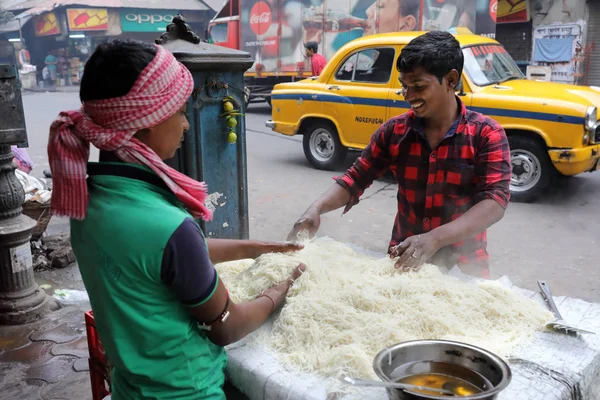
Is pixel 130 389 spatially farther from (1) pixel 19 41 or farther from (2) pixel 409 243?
(1) pixel 19 41

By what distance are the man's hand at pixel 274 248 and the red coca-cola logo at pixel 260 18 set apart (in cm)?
1308

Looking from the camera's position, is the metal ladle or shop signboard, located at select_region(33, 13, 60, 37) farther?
shop signboard, located at select_region(33, 13, 60, 37)

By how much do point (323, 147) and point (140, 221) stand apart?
25.6 ft

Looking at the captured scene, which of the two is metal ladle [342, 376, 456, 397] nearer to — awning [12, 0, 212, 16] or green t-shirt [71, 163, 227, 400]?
green t-shirt [71, 163, 227, 400]

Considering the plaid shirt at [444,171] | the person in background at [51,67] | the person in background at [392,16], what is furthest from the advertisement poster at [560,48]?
the person in background at [51,67]

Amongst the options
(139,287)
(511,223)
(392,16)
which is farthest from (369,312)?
(392,16)

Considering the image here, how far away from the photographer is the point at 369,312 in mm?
1705

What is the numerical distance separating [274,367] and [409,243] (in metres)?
0.78

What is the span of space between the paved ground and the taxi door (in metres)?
0.87

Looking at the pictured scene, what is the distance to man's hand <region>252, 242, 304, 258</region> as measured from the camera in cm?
210

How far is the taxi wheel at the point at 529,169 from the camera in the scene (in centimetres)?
677

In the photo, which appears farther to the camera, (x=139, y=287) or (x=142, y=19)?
(x=142, y=19)

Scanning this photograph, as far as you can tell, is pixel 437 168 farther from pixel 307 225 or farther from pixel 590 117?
pixel 590 117

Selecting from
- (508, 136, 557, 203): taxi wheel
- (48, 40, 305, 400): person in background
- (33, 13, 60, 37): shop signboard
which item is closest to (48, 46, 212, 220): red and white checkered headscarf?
(48, 40, 305, 400): person in background
